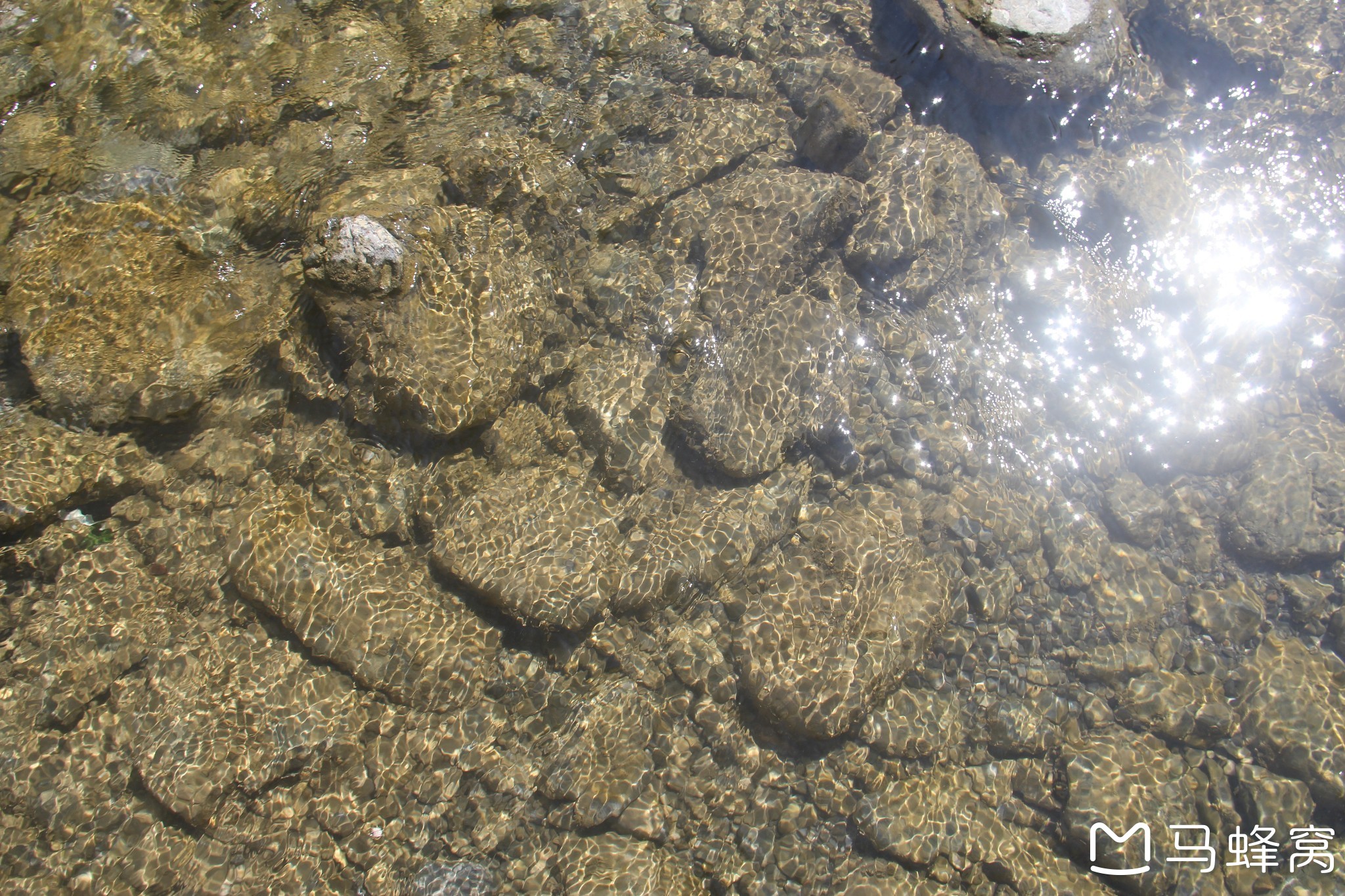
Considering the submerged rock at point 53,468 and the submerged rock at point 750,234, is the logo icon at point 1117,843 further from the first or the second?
the submerged rock at point 53,468

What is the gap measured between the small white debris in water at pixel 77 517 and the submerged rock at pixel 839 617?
4.20 m

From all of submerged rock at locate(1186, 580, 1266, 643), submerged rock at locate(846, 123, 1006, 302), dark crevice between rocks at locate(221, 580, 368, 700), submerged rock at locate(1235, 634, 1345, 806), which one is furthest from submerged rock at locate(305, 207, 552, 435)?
submerged rock at locate(1235, 634, 1345, 806)

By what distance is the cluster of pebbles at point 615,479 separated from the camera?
410 centimetres

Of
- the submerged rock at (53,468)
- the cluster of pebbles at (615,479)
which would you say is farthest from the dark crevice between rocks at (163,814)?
the submerged rock at (53,468)

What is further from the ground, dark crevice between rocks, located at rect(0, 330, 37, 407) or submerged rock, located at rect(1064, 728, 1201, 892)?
dark crevice between rocks, located at rect(0, 330, 37, 407)

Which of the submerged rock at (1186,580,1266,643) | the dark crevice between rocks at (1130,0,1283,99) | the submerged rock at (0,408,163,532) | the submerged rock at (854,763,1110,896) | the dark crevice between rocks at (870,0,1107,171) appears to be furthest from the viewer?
the dark crevice between rocks at (1130,0,1283,99)

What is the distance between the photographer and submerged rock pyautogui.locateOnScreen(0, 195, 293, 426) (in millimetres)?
4359

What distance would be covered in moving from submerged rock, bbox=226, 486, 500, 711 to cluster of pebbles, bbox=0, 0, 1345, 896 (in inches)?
1.0

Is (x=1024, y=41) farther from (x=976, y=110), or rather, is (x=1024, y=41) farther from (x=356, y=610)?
(x=356, y=610)

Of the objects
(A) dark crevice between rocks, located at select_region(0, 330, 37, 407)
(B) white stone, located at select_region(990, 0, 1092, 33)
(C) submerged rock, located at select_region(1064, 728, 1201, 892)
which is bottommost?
(C) submerged rock, located at select_region(1064, 728, 1201, 892)

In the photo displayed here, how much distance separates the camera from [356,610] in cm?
424

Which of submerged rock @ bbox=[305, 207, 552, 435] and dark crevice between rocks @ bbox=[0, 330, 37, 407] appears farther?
submerged rock @ bbox=[305, 207, 552, 435]

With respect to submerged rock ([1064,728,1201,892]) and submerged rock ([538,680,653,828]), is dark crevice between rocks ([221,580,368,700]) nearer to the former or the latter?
submerged rock ([538,680,653,828])

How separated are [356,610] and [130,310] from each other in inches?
99.2
